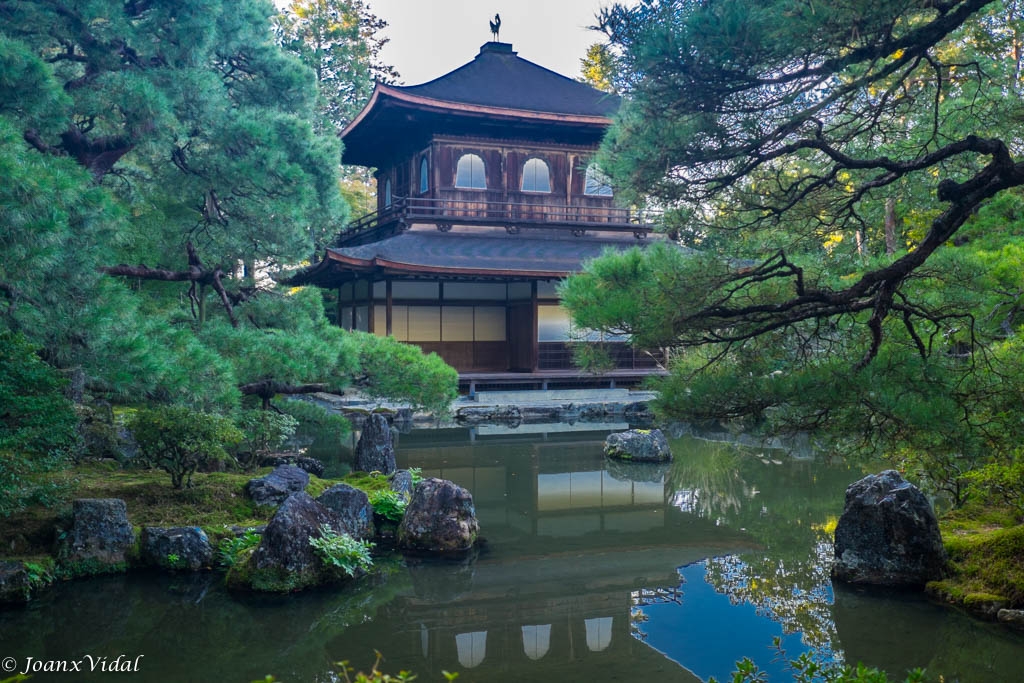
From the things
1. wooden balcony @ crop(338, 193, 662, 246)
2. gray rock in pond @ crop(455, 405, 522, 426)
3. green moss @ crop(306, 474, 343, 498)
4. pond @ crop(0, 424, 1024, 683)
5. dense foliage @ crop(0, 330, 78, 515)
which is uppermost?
wooden balcony @ crop(338, 193, 662, 246)

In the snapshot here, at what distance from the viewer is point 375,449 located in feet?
34.2

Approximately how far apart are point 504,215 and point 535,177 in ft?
4.32

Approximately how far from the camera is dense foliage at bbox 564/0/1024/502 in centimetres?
382

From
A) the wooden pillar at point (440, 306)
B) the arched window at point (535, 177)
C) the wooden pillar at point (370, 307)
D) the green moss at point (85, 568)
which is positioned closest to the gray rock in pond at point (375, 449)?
the green moss at point (85, 568)

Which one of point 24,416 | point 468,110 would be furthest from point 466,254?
point 24,416

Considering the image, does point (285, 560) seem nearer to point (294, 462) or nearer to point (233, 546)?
point (233, 546)

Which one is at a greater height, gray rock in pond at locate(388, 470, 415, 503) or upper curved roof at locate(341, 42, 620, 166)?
upper curved roof at locate(341, 42, 620, 166)

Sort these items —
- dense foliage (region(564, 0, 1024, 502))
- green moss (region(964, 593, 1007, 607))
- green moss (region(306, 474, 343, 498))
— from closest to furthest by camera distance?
dense foliage (region(564, 0, 1024, 502))
green moss (region(964, 593, 1007, 607))
green moss (region(306, 474, 343, 498))

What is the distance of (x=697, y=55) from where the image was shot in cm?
380

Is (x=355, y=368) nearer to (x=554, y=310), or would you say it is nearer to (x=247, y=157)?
(x=247, y=157)

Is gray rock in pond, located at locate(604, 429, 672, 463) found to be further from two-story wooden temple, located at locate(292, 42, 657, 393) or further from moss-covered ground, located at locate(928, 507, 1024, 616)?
moss-covered ground, located at locate(928, 507, 1024, 616)

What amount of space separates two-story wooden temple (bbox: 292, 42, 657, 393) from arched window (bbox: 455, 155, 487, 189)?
23mm

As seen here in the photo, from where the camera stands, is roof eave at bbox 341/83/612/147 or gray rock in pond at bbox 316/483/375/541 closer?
gray rock in pond at bbox 316/483/375/541

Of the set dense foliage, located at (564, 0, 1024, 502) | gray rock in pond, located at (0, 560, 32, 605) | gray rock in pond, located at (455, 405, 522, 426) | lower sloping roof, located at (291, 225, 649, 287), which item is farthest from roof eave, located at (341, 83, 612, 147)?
gray rock in pond, located at (0, 560, 32, 605)
